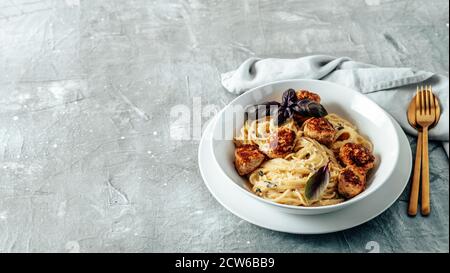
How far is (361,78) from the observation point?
5.11 feet

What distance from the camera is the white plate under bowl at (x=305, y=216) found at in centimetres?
119

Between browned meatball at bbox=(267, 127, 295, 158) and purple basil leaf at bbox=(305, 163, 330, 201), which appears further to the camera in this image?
browned meatball at bbox=(267, 127, 295, 158)

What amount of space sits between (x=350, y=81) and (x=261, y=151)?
421mm

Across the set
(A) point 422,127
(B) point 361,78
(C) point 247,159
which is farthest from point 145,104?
(A) point 422,127

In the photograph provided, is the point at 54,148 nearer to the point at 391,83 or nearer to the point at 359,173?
the point at 359,173

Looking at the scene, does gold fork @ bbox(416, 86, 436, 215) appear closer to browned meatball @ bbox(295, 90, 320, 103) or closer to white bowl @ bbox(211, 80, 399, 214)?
white bowl @ bbox(211, 80, 399, 214)

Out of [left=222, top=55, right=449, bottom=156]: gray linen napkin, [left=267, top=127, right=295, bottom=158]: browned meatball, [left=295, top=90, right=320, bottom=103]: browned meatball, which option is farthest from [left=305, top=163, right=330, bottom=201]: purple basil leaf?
[left=222, top=55, right=449, bottom=156]: gray linen napkin

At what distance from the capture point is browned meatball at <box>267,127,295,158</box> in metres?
1.29

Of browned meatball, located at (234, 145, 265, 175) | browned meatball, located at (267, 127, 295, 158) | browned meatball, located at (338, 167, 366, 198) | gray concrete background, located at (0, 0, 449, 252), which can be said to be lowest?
gray concrete background, located at (0, 0, 449, 252)

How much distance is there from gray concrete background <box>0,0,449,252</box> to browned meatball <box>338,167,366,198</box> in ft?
0.32

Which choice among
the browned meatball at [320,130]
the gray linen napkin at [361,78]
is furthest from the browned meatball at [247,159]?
the gray linen napkin at [361,78]

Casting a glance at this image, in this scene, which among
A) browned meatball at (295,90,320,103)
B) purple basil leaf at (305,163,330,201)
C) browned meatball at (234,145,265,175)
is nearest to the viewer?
purple basil leaf at (305,163,330,201)

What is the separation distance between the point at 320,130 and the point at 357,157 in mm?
114
